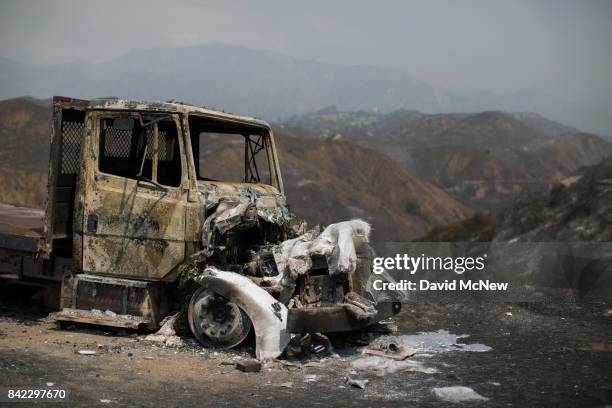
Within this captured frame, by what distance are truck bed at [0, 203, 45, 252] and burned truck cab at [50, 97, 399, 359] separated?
0.31 metres

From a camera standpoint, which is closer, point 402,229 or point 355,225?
point 355,225

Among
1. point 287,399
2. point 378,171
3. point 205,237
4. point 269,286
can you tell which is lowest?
point 287,399

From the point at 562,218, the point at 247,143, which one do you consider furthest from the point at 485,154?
the point at 247,143

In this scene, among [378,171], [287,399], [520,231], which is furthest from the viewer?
[378,171]

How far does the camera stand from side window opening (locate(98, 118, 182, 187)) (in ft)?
20.3

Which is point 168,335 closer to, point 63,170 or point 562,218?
point 63,170

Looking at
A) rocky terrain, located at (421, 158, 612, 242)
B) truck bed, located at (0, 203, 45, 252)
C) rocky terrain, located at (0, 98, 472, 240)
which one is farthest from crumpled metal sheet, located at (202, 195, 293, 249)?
rocky terrain, located at (0, 98, 472, 240)

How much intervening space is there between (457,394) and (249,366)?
1.71m

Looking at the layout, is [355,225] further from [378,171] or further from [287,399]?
[378,171]

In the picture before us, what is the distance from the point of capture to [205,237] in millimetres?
6016

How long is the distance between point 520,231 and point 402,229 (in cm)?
1376

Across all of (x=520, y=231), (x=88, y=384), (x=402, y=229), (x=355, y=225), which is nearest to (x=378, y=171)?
(x=402, y=229)

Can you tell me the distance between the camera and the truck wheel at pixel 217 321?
19.1 ft

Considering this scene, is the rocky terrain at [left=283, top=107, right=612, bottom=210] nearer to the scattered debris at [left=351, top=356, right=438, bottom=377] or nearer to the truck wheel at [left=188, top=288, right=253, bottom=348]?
the scattered debris at [left=351, top=356, right=438, bottom=377]
